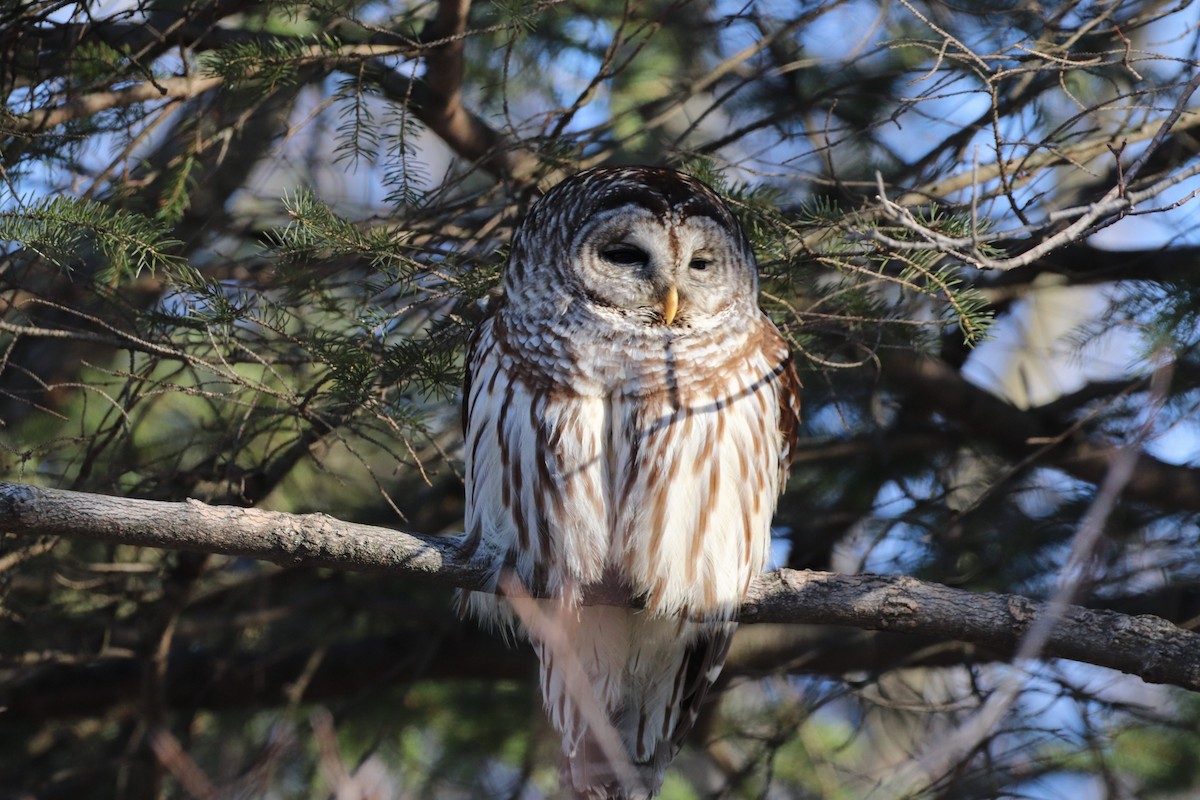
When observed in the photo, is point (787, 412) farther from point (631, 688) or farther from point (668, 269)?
point (631, 688)

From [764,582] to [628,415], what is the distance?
0.56 meters

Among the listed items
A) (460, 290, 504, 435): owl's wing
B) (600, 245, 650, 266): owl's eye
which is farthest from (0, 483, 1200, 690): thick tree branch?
(600, 245, 650, 266): owl's eye

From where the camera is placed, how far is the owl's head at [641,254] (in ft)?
11.4

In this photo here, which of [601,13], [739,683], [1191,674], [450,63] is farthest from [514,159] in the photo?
[1191,674]

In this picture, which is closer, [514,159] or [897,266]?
[897,266]

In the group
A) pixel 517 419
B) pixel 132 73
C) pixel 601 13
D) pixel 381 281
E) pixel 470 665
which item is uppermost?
pixel 601 13

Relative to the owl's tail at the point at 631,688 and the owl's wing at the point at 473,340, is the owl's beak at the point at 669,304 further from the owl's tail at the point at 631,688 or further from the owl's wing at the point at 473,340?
the owl's tail at the point at 631,688

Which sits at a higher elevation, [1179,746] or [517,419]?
[517,419]

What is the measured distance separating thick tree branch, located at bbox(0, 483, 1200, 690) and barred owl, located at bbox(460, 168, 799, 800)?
0.87 ft

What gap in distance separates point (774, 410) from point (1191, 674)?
1.25 meters

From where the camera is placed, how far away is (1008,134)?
3684 mm

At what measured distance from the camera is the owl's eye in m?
3.56

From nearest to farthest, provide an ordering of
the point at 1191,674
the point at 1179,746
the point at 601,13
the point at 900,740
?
the point at 1191,674
the point at 601,13
the point at 1179,746
the point at 900,740

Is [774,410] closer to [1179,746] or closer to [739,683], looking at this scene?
[739,683]
